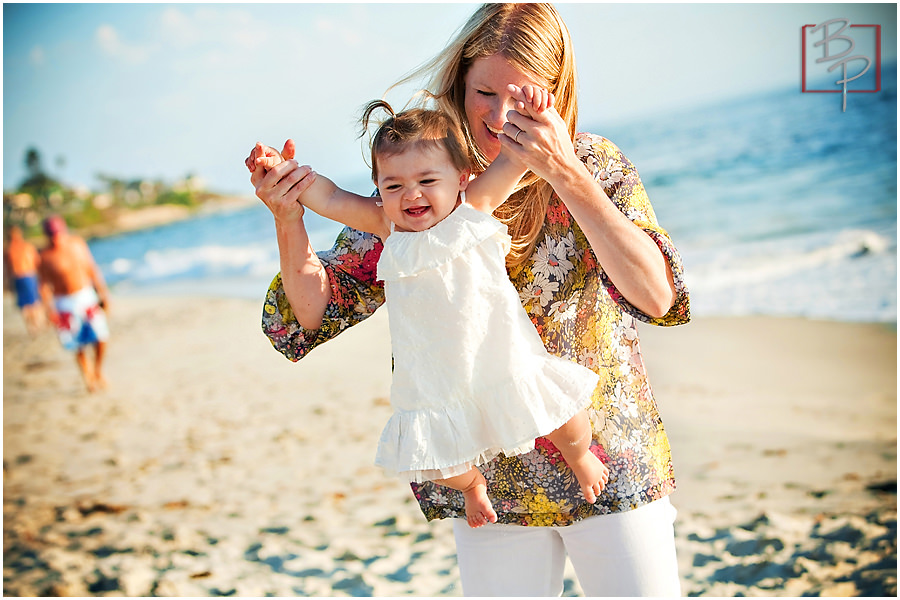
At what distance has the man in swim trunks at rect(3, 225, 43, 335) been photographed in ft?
38.5

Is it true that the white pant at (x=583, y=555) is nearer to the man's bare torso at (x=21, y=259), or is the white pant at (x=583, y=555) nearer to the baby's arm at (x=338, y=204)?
the baby's arm at (x=338, y=204)

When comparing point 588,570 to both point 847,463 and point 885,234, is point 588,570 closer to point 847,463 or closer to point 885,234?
point 847,463

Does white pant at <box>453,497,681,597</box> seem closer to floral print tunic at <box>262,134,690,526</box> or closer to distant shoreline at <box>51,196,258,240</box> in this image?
floral print tunic at <box>262,134,690,526</box>

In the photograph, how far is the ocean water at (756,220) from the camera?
32.5 feet

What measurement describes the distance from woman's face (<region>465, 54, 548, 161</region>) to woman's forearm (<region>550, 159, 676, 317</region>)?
282 mm

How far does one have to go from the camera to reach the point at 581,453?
5.33 feet

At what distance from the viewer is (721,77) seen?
2341cm

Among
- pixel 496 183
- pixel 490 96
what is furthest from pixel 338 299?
pixel 490 96

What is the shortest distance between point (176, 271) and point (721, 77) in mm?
16923

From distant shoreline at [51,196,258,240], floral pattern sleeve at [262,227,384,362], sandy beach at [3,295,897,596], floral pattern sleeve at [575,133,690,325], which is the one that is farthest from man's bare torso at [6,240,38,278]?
distant shoreline at [51,196,258,240]

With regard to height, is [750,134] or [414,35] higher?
[414,35]

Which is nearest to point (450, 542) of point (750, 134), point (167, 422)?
point (167, 422)

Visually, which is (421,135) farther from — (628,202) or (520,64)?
(628,202)

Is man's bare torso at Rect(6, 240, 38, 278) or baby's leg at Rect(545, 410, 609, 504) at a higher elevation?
man's bare torso at Rect(6, 240, 38, 278)
